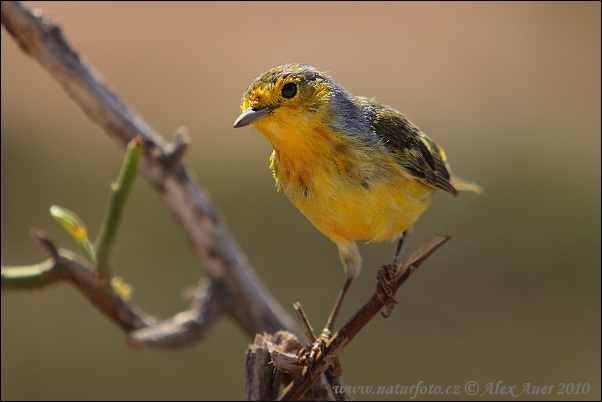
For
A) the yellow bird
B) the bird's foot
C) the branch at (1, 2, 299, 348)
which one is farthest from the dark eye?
the branch at (1, 2, 299, 348)

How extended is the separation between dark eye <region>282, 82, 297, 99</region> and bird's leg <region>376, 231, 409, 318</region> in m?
0.60

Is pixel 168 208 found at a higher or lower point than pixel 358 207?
higher

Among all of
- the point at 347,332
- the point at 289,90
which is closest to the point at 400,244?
the point at 347,332

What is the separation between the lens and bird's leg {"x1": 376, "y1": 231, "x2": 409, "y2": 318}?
6.70 ft

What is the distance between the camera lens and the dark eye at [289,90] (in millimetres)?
1797

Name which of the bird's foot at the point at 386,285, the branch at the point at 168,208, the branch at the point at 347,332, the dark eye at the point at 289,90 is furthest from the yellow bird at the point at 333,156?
the branch at the point at 168,208

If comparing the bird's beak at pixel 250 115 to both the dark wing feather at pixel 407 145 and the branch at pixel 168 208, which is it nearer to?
the dark wing feather at pixel 407 145

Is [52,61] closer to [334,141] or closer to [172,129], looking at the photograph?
[334,141]

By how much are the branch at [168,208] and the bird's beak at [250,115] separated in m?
0.95

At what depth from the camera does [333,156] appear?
1987 millimetres

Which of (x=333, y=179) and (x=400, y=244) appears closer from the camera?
(x=333, y=179)

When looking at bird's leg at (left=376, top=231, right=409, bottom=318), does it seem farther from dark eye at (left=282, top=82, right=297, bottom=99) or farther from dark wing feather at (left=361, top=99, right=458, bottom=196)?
dark eye at (left=282, top=82, right=297, bottom=99)

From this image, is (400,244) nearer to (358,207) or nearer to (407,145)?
(407,145)

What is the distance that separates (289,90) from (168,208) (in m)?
1.17
